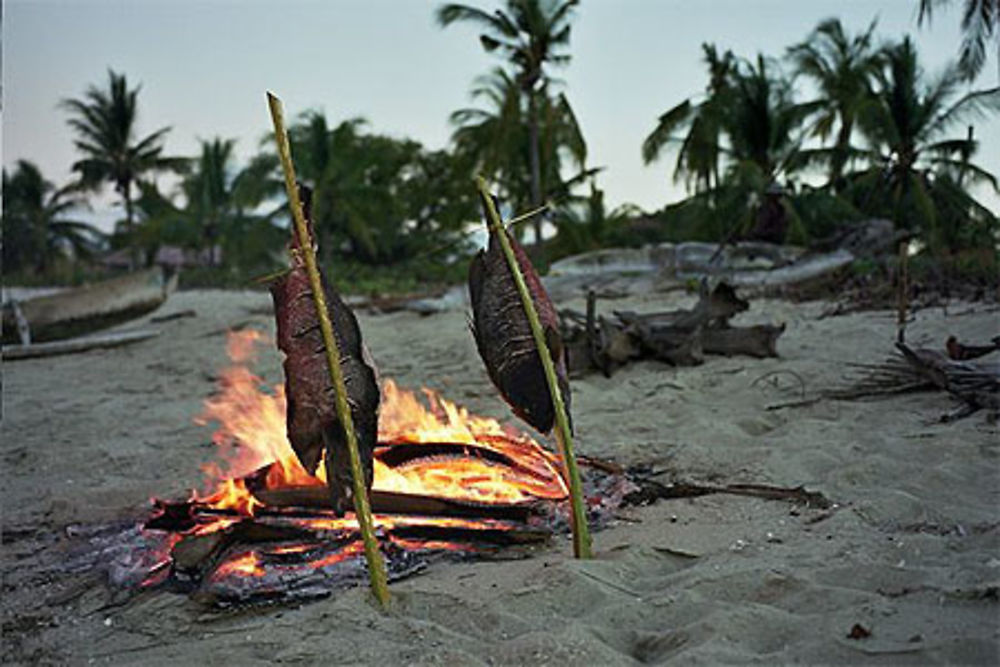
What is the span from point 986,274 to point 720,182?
17160 mm

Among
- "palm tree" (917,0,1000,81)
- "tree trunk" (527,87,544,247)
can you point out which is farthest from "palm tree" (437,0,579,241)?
"palm tree" (917,0,1000,81)

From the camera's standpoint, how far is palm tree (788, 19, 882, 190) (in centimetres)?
2395

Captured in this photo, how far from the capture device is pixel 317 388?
8.29 ft

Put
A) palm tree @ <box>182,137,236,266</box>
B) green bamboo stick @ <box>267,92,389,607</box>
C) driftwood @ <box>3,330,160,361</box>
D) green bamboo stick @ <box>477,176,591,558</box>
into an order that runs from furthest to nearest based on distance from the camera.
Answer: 1. palm tree @ <box>182,137,236,266</box>
2. driftwood @ <box>3,330,160,361</box>
3. green bamboo stick @ <box>477,176,591,558</box>
4. green bamboo stick @ <box>267,92,389,607</box>

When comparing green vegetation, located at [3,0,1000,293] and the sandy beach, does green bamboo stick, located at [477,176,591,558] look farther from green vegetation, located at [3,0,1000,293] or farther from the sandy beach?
green vegetation, located at [3,0,1000,293]

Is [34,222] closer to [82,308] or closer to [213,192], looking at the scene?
[213,192]

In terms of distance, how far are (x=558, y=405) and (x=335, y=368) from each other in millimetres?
801

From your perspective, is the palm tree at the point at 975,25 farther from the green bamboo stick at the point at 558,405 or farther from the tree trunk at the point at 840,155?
the green bamboo stick at the point at 558,405

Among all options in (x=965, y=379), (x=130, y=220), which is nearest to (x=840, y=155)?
(x=965, y=379)

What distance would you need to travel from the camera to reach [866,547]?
8.76 ft

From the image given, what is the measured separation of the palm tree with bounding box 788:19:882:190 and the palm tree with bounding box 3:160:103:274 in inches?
1426

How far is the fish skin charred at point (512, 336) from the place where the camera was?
9.01 feet

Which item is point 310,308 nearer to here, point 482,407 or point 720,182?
point 482,407

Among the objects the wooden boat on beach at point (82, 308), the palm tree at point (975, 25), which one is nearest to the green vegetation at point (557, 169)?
the palm tree at point (975, 25)
